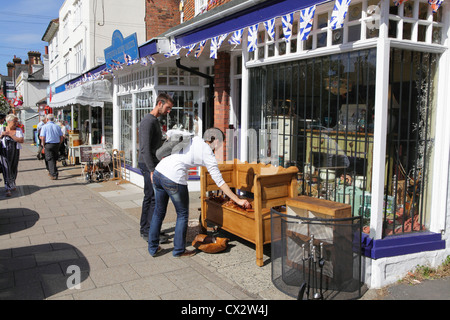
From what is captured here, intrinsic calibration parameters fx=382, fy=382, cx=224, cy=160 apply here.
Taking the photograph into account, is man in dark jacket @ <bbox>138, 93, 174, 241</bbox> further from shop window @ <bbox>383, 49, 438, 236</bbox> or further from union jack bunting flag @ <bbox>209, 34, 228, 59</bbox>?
shop window @ <bbox>383, 49, 438, 236</bbox>

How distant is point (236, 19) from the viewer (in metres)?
5.57

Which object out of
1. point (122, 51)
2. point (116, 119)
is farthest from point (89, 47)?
point (122, 51)

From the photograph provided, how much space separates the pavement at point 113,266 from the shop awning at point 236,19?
3.01m

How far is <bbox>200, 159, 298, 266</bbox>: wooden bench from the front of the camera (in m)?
4.32

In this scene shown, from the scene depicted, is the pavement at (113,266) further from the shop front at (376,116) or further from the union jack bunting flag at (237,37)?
the union jack bunting flag at (237,37)

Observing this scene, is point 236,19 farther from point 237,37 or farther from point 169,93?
point 169,93

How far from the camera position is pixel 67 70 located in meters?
24.8

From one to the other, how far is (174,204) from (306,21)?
255 centimetres

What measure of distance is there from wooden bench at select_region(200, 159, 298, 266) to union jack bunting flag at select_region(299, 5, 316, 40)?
1.56 metres

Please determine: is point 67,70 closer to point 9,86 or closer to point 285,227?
point 285,227

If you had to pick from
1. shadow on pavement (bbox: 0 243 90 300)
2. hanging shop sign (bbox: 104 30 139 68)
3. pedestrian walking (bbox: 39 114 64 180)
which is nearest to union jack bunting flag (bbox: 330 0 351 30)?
shadow on pavement (bbox: 0 243 90 300)

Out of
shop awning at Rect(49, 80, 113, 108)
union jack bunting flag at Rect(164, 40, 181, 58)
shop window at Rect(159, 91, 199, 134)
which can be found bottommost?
shop window at Rect(159, 91, 199, 134)

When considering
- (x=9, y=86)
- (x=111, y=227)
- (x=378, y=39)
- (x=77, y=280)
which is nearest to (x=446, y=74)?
(x=378, y=39)
